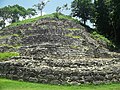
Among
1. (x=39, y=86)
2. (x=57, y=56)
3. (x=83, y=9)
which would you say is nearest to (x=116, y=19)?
(x=83, y=9)

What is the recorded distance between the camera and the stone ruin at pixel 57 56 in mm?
30281

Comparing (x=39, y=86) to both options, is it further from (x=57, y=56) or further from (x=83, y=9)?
(x=83, y=9)

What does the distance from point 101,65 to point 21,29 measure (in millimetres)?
23281

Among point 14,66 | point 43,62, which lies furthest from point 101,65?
point 14,66

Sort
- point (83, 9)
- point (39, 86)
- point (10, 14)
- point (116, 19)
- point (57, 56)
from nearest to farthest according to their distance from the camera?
point (39, 86) < point (57, 56) < point (116, 19) < point (83, 9) < point (10, 14)

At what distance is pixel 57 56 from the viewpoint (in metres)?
37.6

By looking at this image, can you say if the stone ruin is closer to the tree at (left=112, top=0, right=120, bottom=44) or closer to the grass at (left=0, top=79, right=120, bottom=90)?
the grass at (left=0, top=79, right=120, bottom=90)

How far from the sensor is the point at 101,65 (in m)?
32.5

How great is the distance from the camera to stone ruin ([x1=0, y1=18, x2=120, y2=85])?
1192 inches

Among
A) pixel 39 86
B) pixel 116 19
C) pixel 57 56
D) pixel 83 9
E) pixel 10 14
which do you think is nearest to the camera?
pixel 39 86

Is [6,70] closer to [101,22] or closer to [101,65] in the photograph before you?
[101,65]

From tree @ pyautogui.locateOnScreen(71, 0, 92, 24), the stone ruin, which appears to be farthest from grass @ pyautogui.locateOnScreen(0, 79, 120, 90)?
Answer: tree @ pyautogui.locateOnScreen(71, 0, 92, 24)

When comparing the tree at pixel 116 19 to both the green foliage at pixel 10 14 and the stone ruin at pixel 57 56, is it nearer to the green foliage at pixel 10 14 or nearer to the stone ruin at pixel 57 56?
the stone ruin at pixel 57 56

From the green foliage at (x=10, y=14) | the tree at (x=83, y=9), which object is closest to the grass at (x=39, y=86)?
the tree at (x=83, y=9)
